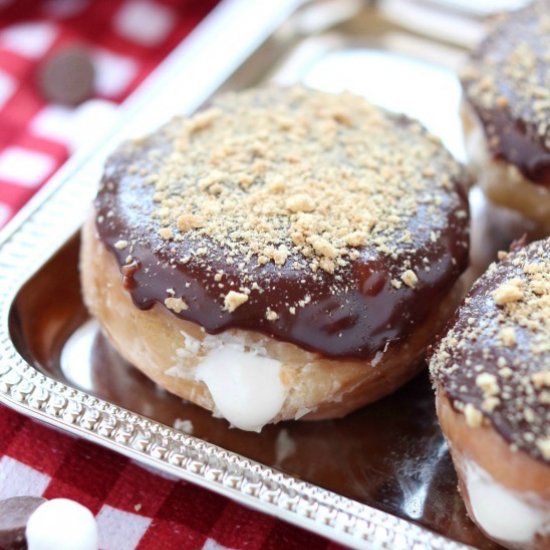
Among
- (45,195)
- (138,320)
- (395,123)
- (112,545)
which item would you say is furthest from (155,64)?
(112,545)

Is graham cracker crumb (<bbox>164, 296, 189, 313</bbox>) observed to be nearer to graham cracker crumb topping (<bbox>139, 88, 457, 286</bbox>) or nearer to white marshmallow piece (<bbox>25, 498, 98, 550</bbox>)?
graham cracker crumb topping (<bbox>139, 88, 457, 286</bbox>)

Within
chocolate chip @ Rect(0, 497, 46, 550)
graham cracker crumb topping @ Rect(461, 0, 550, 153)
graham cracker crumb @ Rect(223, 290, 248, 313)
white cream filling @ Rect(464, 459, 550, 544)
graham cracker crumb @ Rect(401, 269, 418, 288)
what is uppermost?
graham cracker crumb @ Rect(223, 290, 248, 313)

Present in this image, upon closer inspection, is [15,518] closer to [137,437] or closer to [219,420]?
[137,437]

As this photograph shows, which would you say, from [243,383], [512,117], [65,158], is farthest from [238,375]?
[65,158]

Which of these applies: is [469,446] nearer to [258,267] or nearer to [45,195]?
[258,267]

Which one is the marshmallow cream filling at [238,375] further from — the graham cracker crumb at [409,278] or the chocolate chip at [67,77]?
the chocolate chip at [67,77]

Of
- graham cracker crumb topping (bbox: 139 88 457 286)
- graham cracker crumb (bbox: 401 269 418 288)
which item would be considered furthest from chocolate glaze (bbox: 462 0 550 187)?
graham cracker crumb (bbox: 401 269 418 288)
